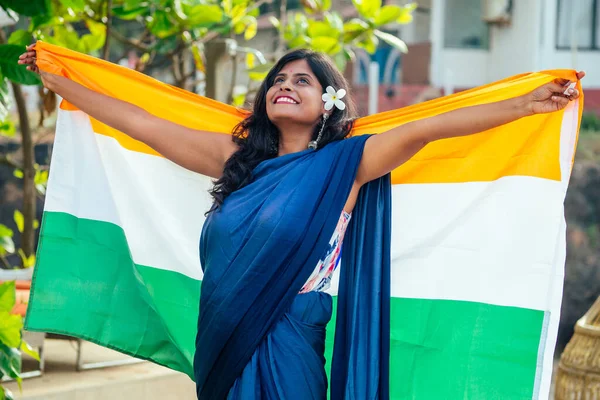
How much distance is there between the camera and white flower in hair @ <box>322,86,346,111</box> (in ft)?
9.19

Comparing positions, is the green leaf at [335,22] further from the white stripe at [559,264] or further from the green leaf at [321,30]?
the white stripe at [559,264]

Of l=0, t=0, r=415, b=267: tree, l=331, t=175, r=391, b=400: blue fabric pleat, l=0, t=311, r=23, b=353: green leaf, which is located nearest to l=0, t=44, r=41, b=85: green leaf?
l=0, t=0, r=415, b=267: tree

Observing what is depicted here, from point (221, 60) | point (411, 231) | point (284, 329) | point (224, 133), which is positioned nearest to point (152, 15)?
point (221, 60)

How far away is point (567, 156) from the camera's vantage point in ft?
9.23

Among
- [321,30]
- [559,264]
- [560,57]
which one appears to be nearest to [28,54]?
[559,264]

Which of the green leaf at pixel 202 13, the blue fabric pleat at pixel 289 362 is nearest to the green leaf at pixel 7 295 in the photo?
the blue fabric pleat at pixel 289 362

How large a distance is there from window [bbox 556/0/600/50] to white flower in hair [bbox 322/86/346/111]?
11.6 metres

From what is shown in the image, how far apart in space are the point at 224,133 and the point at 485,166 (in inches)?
33.6

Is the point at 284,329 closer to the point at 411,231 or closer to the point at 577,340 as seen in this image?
the point at 411,231

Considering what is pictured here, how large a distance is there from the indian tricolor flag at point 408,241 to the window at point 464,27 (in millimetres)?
11404

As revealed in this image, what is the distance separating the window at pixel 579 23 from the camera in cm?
1373

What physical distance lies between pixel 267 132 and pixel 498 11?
1126 cm

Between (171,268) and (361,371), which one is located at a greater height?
(171,268)

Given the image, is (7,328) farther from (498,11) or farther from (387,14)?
(498,11)
